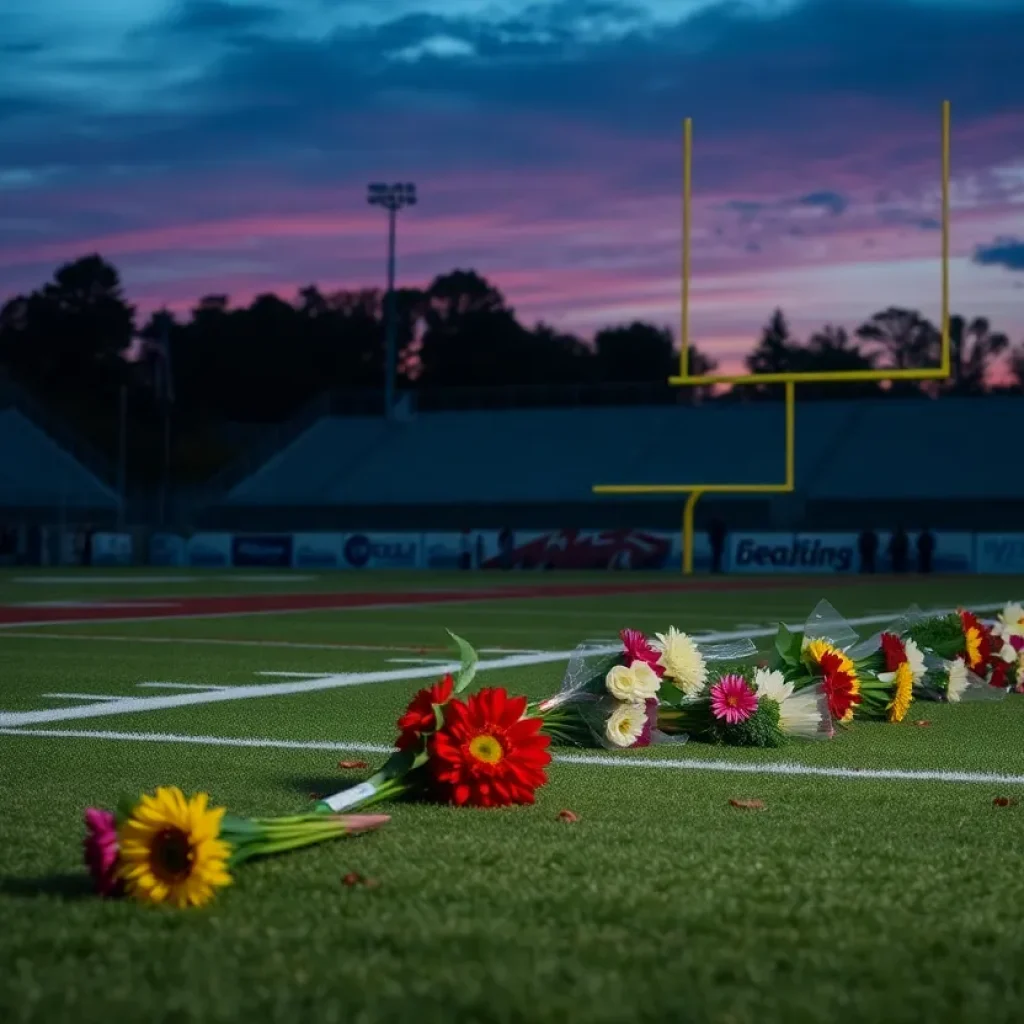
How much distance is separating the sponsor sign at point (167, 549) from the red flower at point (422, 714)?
131ft

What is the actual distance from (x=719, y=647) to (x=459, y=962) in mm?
3819

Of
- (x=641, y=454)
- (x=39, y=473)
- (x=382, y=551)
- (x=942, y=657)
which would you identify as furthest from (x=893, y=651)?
(x=39, y=473)

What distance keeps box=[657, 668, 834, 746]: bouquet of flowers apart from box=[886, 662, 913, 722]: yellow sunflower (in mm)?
809

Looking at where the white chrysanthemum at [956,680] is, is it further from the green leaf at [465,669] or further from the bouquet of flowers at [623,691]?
the green leaf at [465,669]

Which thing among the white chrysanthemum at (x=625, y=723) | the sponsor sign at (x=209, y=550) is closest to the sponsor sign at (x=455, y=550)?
the sponsor sign at (x=209, y=550)

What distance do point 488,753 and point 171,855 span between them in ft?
4.61

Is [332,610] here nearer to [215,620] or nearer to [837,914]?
[215,620]

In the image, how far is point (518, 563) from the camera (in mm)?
39781

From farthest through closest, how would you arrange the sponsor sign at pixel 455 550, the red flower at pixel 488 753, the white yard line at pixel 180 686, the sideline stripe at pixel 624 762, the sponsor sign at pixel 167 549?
the sponsor sign at pixel 167 549
the sponsor sign at pixel 455 550
the white yard line at pixel 180 686
the sideline stripe at pixel 624 762
the red flower at pixel 488 753

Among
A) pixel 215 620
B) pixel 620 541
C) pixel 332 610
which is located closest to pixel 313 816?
pixel 215 620

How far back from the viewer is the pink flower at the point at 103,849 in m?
3.26

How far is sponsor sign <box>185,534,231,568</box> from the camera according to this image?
43.2 m

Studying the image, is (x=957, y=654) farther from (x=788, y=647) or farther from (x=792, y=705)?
(x=792, y=705)

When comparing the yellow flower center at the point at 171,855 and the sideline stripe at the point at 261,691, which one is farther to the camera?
the sideline stripe at the point at 261,691
